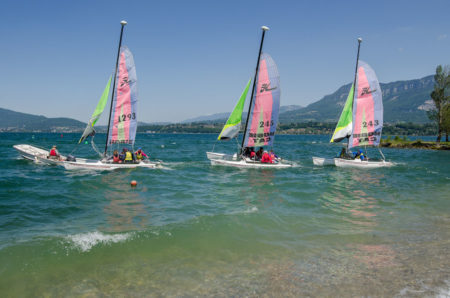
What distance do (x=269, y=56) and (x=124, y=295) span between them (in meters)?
24.7

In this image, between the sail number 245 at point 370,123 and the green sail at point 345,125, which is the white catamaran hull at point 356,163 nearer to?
the green sail at point 345,125

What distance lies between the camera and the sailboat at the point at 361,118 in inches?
1277

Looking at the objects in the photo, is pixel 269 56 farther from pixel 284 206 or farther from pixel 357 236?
pixel 357 236

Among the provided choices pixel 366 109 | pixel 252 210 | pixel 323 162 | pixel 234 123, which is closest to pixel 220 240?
pixel 252 210

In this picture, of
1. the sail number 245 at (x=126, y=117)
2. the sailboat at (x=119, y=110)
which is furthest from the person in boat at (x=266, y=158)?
the sail number 245 at (x=126, y=117)

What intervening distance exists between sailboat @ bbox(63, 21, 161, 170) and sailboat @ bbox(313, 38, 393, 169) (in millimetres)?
18659

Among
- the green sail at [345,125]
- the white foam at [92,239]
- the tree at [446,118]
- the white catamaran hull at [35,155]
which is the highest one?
the tree at [446,118]

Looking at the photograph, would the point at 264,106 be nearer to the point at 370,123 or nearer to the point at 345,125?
the point at 345,125

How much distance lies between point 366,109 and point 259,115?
1171 centimetres

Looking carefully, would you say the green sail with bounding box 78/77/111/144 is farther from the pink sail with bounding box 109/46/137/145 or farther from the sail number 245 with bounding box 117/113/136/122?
the sail number 245 with bounding box 117/113/136/122

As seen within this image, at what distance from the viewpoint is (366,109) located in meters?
33.2

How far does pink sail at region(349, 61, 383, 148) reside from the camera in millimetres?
32438

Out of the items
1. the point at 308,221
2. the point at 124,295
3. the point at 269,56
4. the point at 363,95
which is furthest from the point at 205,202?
the point at 363,95

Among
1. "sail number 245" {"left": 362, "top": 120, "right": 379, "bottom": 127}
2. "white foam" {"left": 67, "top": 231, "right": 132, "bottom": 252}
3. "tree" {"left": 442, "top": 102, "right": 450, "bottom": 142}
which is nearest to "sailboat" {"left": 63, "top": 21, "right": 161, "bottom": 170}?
"white foam" {"left": 67, "top": 231, "right": 132, "bottom": 252}
